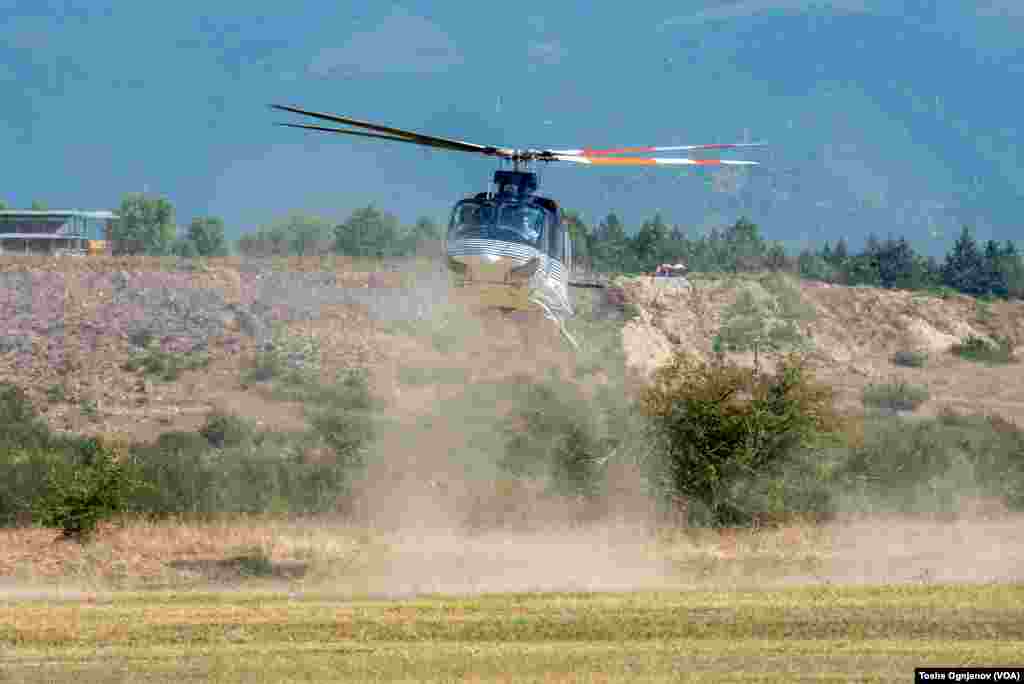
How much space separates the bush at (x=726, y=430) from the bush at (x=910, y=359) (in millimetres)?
28642

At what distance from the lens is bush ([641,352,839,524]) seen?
30844 mm

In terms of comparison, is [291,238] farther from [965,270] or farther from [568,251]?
[568,251]

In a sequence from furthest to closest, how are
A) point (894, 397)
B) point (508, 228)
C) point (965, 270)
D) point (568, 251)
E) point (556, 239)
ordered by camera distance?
1. point (965, 270)
2. point (894, 397)
3. point (568, 251)
4. point (556, 239)
5. point (508, 228)

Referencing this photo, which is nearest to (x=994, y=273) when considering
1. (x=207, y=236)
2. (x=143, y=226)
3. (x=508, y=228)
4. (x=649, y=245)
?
(x=649, y=245)

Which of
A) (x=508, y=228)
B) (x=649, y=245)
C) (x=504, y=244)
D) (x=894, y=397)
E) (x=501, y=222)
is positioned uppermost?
(x=649, y=245)

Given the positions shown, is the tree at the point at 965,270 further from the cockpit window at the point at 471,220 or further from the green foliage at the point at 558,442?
the cockpit window at the point at 471,220

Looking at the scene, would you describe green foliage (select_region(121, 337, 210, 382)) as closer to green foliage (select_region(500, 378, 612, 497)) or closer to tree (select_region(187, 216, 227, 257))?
green foliage (select_region(500, 378, 612, 497))

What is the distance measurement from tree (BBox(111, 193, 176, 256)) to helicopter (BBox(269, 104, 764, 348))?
251ft

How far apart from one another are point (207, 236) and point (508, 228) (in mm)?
83445

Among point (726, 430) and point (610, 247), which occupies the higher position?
point (610, 247)

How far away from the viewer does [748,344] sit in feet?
184

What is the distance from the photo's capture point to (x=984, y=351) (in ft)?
201

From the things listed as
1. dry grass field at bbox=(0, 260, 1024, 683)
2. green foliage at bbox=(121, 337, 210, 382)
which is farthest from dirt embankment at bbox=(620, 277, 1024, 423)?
green foliage at bbox=(121, 337, 210, 382)

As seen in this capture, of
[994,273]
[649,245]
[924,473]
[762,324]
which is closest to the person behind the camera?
[924,473]
